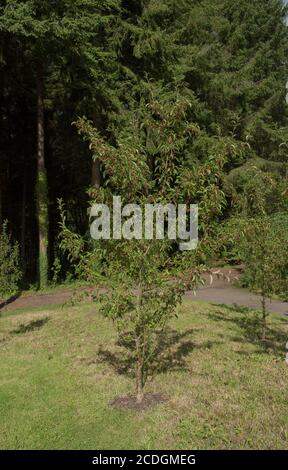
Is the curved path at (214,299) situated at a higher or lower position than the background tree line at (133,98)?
lower

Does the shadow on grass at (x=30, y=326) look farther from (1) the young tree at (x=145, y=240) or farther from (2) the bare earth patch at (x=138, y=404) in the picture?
(1) the young tree at (x=145, y=240)

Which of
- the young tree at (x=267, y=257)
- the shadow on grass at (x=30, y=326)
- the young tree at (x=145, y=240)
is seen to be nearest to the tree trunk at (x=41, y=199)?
the shadow on grass at (x=30, y=326)

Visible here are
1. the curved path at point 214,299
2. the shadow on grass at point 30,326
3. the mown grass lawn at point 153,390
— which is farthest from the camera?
the curved path at point 214,299

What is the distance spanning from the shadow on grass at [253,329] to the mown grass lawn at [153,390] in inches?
1.8

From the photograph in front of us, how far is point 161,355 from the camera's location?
29.3 feet

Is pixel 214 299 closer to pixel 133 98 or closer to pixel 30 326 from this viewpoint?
pixel 30 326

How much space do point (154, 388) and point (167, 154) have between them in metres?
3.44

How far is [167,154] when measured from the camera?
22.5 feet

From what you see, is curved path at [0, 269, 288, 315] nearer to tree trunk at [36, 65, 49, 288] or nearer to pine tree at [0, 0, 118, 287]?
tree trunk at [36, 65, 49, 288]

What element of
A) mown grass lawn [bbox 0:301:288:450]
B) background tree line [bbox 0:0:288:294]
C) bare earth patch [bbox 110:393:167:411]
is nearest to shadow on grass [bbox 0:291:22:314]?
background tree line [bbox 0:0:288:294]

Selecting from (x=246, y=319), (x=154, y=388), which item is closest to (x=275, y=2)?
(x=246, y=319)

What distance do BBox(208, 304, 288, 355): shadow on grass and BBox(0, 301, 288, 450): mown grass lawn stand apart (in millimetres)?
46

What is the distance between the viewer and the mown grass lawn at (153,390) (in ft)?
18.7
